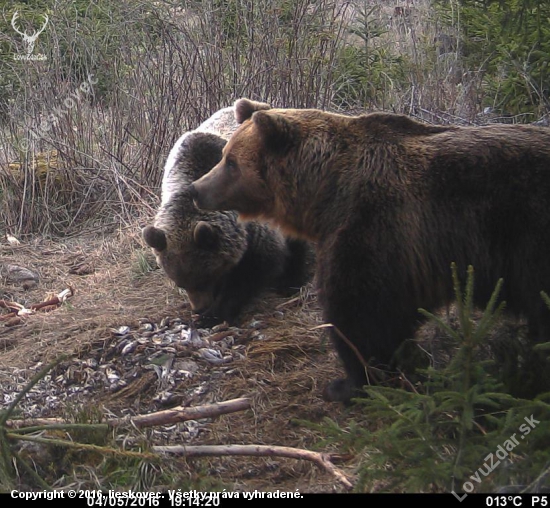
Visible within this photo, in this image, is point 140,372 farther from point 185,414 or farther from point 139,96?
point 139,96

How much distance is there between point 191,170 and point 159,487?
9.66ft

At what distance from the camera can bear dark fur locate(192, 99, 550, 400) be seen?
3.95m

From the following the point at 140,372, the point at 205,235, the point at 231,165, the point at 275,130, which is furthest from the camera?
the point at 205,235

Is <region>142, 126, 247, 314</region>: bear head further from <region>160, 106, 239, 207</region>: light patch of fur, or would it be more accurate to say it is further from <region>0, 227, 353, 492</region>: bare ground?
<region>0, 227, 353, 492</region>: bare ground

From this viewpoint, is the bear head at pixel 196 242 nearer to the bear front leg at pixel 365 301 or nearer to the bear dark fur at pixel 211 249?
the bear dark fur at pixel 211 249

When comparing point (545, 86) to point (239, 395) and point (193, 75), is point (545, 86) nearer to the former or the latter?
point (193, 75)

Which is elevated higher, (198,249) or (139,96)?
(139,96)

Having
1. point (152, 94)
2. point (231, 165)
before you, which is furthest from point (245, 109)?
point (152, 94)

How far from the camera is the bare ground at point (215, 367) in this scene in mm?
4012

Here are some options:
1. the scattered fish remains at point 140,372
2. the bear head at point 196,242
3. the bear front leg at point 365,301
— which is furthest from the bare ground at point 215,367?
the bear front leg at point 365,301

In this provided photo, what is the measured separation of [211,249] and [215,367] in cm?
105

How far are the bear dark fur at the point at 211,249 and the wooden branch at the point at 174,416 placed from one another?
5.40ft

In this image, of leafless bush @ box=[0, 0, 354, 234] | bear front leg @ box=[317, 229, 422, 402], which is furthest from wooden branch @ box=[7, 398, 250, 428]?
leafless bush @ box=[0, 0, 354, 234]

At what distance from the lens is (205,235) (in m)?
5.74
